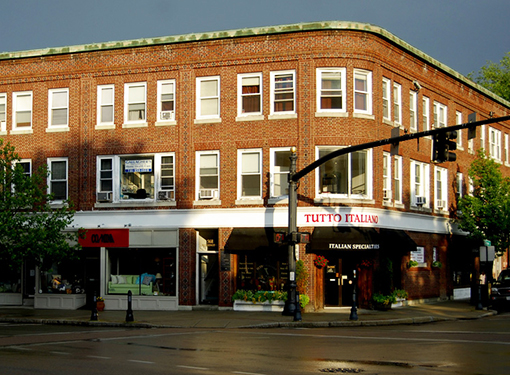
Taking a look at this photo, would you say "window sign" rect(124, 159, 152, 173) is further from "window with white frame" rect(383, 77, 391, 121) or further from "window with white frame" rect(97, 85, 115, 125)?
"window with white frame" rect(383, 77, 391, 121)

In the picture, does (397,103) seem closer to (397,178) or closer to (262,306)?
(397,178)

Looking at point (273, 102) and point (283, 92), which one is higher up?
point (283, 92)

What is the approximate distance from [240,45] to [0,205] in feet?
40.2

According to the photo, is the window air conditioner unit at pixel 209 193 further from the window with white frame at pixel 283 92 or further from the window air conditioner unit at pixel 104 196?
the window air conditioner unit at pixel 104 196

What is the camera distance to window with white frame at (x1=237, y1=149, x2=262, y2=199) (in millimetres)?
31172

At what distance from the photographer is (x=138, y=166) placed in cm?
3278

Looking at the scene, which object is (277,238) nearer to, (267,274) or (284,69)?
(267,274)

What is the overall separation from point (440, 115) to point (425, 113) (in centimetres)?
192

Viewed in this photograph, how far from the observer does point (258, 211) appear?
3070cm

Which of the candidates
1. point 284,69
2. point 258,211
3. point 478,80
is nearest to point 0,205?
point 258,211

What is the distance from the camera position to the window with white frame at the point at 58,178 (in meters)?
33.8

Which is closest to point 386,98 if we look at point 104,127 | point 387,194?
point 387,194

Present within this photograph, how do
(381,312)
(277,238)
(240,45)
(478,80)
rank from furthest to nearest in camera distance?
(478,80)
(240,45)
(381,312)
(277,238)

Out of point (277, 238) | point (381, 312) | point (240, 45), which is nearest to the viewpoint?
point (277, 238)
